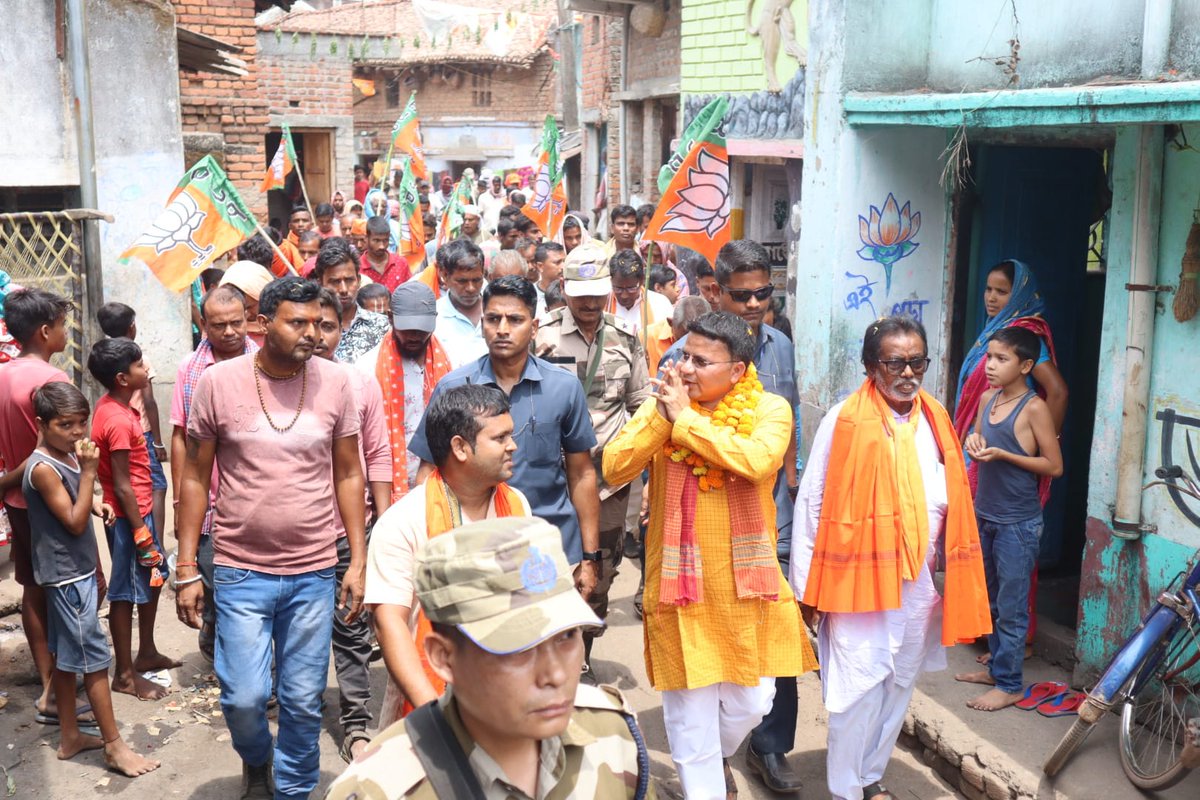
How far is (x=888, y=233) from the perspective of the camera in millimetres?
7570

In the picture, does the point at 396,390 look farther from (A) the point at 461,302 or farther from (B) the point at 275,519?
(B) the point at 275,519

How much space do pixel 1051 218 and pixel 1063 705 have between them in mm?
2974

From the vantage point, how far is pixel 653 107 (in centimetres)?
1627

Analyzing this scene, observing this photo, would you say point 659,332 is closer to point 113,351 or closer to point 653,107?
point 113,351

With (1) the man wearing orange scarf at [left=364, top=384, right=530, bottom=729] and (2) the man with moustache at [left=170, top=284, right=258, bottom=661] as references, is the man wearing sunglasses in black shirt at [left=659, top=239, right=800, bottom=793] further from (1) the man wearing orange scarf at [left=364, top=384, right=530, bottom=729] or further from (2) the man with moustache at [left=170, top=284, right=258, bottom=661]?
(2) the man with moustache at [left=170, top=284, right=258, bottom=661]

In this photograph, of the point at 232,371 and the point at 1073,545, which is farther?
the point at 1073,545

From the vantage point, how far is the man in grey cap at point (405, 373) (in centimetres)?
523

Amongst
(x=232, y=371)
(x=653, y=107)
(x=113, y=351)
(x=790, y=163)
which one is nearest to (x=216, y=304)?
(x=113, y=351)

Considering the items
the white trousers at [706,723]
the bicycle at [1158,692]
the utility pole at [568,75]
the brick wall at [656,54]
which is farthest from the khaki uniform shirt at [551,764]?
the utility pole at [568,75]

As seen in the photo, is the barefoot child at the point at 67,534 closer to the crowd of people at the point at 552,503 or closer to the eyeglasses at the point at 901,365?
the crowd of people at the point at 552,503

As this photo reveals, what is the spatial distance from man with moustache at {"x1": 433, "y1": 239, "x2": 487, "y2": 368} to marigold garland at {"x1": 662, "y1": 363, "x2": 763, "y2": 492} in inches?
80.3

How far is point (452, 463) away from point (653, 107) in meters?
13.5

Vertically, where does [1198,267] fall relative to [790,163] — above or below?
below

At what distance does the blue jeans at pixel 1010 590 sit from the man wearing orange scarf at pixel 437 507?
2795mm
